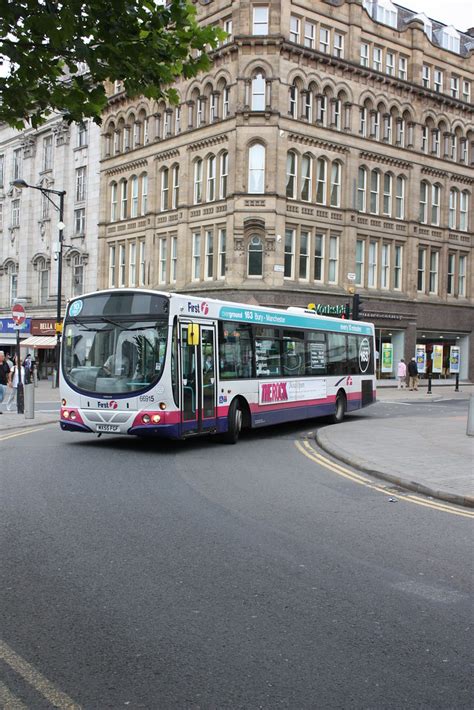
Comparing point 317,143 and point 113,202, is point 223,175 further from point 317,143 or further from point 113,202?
point 113,202

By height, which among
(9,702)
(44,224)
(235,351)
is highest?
(44,224)

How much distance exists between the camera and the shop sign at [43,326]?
49.1 metres

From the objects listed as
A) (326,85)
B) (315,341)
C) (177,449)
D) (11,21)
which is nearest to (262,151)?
(326,85)

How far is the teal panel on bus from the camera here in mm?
16044

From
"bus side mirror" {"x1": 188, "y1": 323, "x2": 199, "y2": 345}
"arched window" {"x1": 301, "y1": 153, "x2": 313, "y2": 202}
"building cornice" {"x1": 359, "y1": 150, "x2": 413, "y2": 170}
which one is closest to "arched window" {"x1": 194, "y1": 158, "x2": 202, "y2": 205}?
"arched window" {"x1": 301, "y1": 153, "x2": 313, "y2": 202}

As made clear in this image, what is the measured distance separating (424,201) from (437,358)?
9966 millimetres

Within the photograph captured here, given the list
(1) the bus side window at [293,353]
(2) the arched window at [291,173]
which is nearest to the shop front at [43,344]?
(2) the arched window at [291,173]

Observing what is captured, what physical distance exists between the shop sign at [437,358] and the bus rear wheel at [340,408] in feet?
85.9

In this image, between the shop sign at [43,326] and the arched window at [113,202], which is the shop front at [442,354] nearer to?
the arched window at [113,202]

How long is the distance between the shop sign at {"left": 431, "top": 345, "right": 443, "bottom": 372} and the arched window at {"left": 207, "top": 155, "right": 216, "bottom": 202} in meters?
17.4

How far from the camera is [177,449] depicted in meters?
14.8

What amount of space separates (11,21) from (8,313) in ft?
174

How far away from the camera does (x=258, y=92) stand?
38.2 m

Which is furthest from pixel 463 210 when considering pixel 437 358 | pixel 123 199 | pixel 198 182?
pixel 123 199
